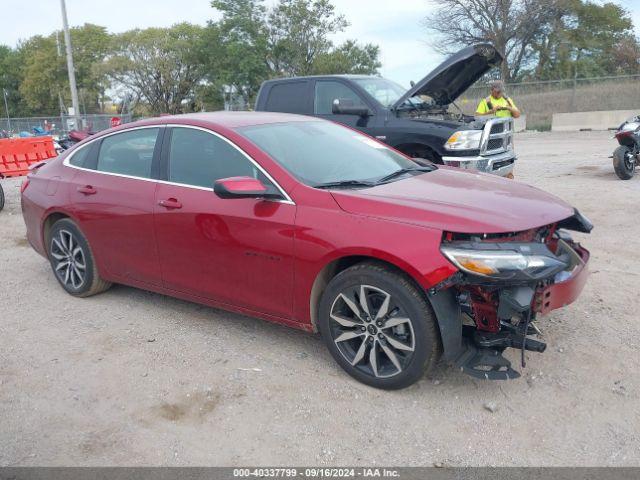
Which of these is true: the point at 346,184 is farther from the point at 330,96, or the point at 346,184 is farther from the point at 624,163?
the point at 624,163

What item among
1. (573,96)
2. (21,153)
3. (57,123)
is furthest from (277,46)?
(21,153)

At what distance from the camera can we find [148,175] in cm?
458

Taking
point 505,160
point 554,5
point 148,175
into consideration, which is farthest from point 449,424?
point 554,5

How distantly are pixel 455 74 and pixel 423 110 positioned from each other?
2.15 feet

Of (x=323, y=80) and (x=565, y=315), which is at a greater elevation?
(x=323, y=80)

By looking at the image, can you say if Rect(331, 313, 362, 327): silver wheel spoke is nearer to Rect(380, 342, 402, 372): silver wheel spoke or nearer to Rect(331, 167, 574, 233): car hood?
Rect(380, 342, 402, 372): silver wheel spoke

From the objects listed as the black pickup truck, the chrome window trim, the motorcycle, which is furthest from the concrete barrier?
the chrome window trim

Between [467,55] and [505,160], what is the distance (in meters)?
1.49

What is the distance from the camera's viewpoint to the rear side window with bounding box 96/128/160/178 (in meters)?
4.65

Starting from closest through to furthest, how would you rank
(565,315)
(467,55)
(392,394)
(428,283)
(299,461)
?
(299,461) < (428,283) < (392,394) < (565,315) < (467,55)

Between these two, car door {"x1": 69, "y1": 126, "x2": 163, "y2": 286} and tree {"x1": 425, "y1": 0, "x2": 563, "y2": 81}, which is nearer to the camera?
car door {"x1": 69, "y1": 126, "x2": 163, "y2": 286}

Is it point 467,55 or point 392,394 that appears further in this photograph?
point 467,55

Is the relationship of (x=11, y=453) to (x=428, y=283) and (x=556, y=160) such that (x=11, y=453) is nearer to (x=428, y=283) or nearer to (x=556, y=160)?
(x=428, y=283)

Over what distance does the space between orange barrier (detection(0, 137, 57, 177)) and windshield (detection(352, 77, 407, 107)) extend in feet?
29.0
